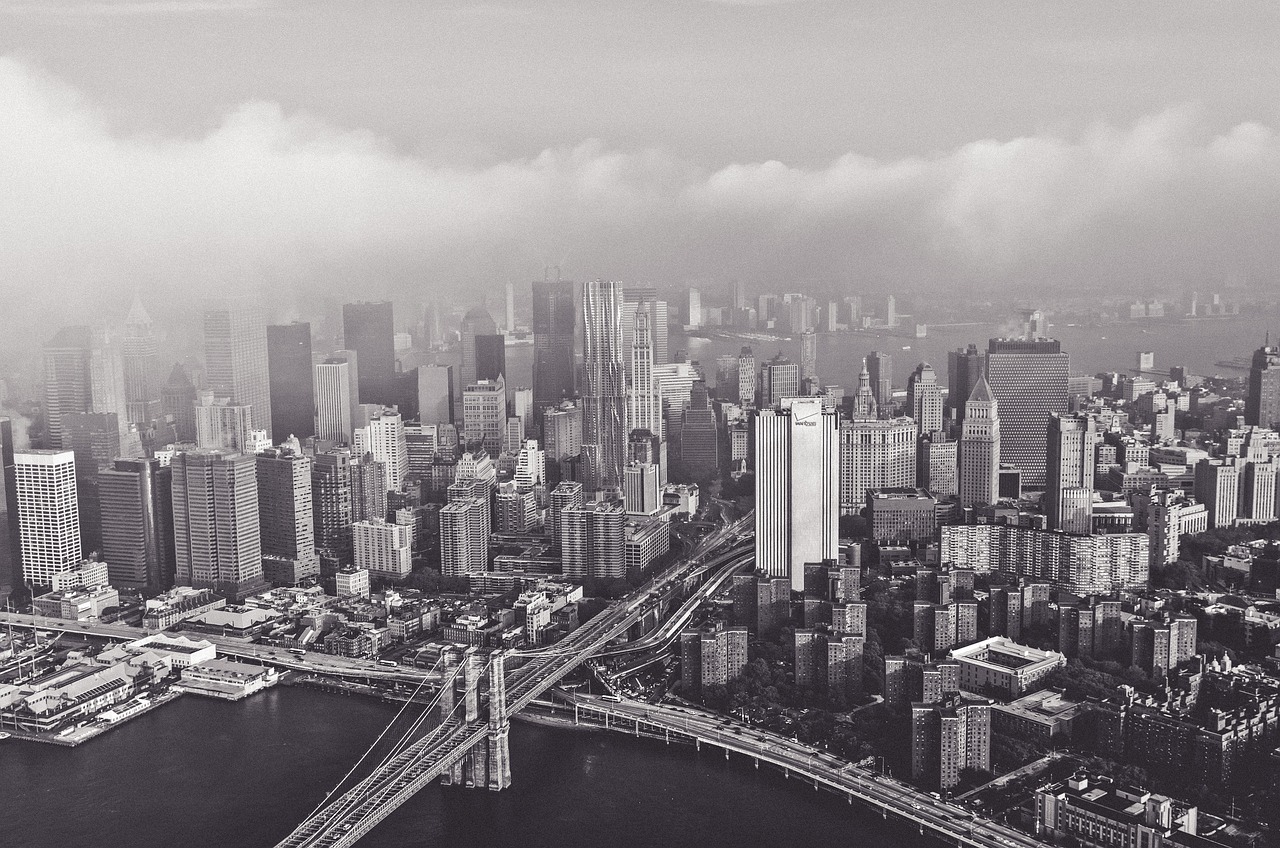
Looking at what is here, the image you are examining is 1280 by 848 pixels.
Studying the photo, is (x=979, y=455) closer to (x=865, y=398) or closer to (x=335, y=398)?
(x=865, y=398)

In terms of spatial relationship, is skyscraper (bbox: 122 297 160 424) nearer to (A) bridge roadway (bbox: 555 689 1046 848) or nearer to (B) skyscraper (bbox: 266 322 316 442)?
(B) skyscraper (bbox: 266 322 316 442)

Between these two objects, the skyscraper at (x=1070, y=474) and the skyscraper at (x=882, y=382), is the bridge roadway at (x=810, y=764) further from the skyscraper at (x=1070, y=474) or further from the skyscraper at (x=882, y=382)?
the skyscraper at (x=882, y=382)

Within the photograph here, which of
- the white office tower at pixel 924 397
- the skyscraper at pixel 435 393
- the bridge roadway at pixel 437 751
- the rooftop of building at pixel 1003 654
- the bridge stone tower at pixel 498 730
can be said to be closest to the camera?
the bridge roadway at pixel 437 751

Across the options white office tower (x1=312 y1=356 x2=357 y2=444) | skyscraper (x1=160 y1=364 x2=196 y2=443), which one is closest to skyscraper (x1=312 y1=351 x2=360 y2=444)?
white office tower (x1=312 y1=356 x2=357 y2=444)

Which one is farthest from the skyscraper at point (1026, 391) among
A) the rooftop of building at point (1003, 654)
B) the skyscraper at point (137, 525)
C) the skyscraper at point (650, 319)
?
the skyscraper at point (137, 525)

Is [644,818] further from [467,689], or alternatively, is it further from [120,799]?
[120,799]

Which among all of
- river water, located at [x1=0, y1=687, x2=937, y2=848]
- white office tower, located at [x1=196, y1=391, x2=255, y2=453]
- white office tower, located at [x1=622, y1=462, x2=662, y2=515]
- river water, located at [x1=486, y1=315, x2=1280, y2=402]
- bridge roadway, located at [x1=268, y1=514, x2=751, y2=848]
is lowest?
river water, located at [x1=0, y1=687, x2=937, y2=848]
